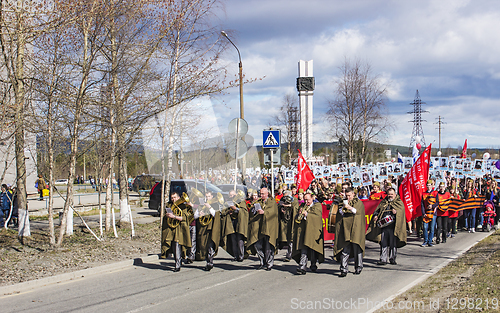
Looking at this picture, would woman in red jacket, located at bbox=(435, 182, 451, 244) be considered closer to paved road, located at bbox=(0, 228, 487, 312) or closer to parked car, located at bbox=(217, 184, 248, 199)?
paved road, located at bbox=(0, 228, 487, 312)

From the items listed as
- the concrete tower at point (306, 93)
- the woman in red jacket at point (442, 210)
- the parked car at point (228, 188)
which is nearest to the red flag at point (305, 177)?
the woman in red jacket at point (442, 210)

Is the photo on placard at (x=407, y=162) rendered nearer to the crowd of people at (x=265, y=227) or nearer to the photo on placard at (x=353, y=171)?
the photo on placard at (x=353, y=171)

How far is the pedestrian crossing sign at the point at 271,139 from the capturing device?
13.9 meters

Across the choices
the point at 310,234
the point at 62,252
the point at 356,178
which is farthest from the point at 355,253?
the point at 356,178

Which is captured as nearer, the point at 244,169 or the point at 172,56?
the point at 244,169

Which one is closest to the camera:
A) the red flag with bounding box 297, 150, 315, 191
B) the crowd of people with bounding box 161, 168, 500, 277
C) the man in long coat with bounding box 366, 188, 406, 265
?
the crowd of people with bounding box 161, 168, 500, 277

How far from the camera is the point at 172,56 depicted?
1256 cm

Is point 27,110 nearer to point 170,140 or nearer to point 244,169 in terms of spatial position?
point 170,140

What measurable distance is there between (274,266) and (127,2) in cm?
790

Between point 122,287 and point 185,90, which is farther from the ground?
point 185,90

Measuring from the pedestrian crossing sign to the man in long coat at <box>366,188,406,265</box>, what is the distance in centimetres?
501

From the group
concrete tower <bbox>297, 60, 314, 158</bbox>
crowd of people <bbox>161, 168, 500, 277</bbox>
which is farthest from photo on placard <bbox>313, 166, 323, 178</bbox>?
concrete tower <bbox>297, 60, 314, 158</bbox>

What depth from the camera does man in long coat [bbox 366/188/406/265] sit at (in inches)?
370

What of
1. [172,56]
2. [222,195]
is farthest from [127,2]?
[222,195]
